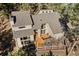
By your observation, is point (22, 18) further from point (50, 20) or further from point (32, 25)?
point (50, 20)

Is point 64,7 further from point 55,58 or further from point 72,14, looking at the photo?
point 55,58

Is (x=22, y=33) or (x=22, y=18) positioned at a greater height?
(x=22, y=18)

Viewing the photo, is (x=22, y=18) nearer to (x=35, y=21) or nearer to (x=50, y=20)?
(x=35, y=21)

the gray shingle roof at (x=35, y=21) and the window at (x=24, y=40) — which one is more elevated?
the gray shingle roof at (x=35, y=21)

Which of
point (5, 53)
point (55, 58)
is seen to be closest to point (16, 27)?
point (5, 53)

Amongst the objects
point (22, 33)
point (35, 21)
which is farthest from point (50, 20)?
point (22, 33)

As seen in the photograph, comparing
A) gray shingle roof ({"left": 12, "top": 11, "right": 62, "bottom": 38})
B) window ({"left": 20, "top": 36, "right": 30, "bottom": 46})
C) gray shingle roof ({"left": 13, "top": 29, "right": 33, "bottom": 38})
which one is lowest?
window ({"left": 20, "top": 36, "right": 30, "bottom": 46})

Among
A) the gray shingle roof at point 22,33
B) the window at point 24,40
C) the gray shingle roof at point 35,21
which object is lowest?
the window at point 24,40
